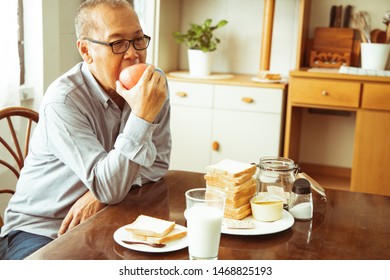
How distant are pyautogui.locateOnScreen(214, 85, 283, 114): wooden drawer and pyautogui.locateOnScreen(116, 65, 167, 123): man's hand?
1.75m

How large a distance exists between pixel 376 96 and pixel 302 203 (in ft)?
6.17

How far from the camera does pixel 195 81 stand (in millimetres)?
3277

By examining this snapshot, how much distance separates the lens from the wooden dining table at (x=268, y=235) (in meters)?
1.08

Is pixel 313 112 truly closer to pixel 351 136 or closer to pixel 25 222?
pixel 351 136

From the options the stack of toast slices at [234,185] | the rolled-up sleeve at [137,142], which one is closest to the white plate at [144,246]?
the stack of toast slices at [234,185]

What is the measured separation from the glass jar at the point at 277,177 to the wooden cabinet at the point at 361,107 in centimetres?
182

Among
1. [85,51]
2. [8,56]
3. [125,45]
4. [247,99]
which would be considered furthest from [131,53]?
[247,99]

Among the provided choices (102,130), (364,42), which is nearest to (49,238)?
(102,130)

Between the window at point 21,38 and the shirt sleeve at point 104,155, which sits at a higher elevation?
the window at point 21,38

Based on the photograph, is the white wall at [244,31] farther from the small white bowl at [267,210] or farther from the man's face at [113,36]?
the small white bowl at [267,210]

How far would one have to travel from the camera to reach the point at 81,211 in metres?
1.43

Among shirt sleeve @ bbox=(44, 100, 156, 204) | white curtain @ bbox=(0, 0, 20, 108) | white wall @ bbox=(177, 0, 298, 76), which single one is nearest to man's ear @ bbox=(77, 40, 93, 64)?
shirt sleeve @ bbox=(44, 100, 156, 204)

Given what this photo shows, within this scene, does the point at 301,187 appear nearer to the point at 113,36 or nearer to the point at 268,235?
the point at 268,235

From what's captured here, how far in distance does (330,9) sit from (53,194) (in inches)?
97.2
